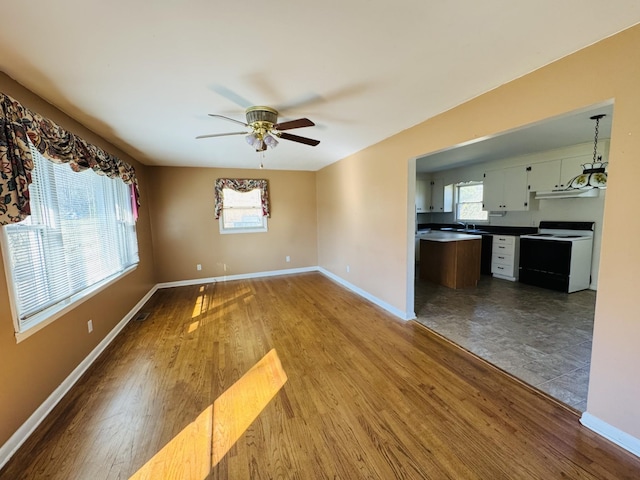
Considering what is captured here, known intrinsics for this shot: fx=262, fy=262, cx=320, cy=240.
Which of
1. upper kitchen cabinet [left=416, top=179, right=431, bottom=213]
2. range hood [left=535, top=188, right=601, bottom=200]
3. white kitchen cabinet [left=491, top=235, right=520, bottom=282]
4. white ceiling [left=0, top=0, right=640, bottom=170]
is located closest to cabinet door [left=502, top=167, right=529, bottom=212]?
range hood [left=535, top=188, right=601, bottom=200]

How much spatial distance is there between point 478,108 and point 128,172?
429 centimetres

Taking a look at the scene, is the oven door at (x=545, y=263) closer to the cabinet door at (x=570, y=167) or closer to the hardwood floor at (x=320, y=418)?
the cabinet door at (x=570, y=167)

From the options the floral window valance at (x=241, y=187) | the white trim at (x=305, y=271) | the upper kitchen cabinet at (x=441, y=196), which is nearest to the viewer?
the white trim at (x=305, y=271)

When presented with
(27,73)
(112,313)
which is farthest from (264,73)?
(112,313)

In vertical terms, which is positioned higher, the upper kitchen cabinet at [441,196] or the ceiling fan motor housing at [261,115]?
the ceiling fan motor housing at [261,115]

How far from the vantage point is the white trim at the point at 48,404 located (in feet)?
5.08

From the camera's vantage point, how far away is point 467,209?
6.32 m

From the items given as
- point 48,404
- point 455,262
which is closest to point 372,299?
point 455,262

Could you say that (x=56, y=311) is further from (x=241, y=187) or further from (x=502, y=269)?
(x=502, y=269)

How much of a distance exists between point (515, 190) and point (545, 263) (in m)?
1.51

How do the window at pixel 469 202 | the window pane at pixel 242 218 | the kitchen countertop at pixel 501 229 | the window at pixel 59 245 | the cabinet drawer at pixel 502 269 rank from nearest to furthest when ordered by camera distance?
1. the window at pixel 59 245
2. the cabinet drawer at pixel 502 269
3. the kitchen countertop at pixel 501 229
4. the window pane at pixel 242 218
5. the window at pixel 469 202

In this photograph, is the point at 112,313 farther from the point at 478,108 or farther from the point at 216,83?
the point at 478,108

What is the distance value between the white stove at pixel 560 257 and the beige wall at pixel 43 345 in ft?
20.7

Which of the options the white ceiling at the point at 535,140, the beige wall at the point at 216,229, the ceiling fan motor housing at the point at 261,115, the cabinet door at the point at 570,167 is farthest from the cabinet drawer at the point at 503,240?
the ceiling fan motor housing at the point at 261,115
